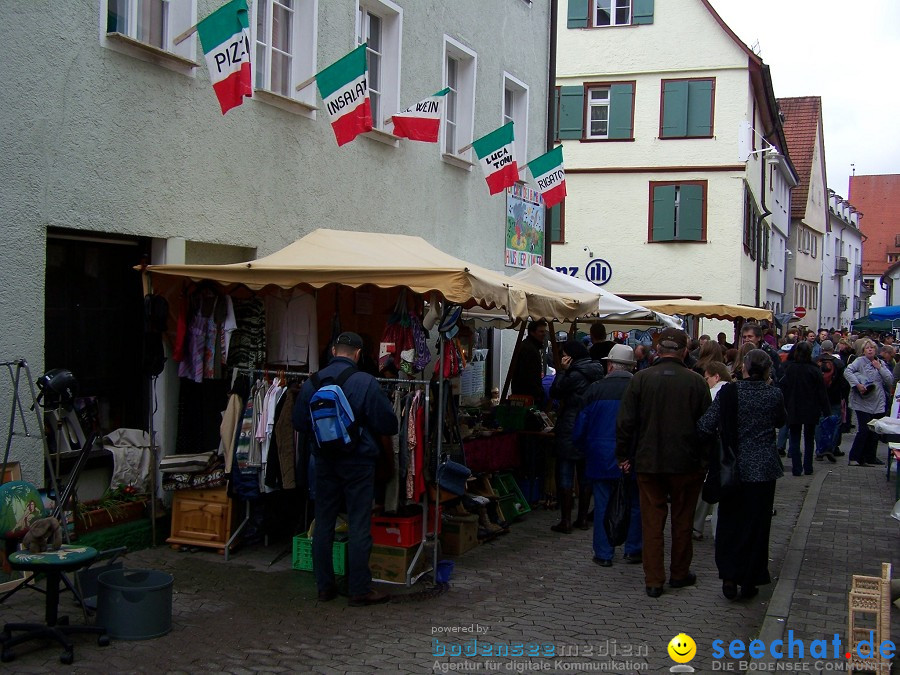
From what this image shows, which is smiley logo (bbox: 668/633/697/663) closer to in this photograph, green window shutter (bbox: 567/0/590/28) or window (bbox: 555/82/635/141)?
window (bbox: 555/82/635/141)

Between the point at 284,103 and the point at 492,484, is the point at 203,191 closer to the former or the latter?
the point at 284,103

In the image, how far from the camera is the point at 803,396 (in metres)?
13.3

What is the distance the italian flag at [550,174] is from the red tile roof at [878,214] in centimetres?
8403

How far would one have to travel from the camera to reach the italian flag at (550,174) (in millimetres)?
12773

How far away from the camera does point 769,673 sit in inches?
209

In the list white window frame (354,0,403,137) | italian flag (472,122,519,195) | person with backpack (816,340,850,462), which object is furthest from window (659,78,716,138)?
white window frame (354,0,403,137)

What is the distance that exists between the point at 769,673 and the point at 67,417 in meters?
5.53

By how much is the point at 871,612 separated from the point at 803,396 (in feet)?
28.2

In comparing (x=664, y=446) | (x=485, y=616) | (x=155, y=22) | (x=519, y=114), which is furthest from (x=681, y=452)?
(x=519, y=114)

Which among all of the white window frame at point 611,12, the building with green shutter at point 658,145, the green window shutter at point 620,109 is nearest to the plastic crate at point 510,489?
the building with green shutter at point 658,145

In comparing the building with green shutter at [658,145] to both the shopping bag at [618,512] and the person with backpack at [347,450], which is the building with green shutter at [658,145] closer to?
the shopping bag at [618,512]

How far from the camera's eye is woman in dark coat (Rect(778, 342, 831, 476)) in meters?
13.3

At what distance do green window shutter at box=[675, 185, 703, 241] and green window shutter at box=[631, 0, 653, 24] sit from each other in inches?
188

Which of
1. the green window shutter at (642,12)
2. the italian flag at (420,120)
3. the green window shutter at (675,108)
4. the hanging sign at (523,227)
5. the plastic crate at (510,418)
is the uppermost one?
the green window shutter at (642,12)
